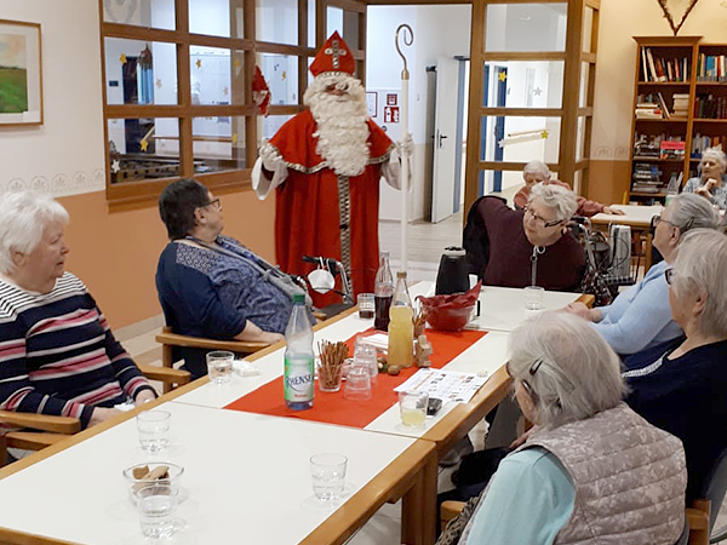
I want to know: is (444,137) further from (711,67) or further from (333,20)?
(711,67)

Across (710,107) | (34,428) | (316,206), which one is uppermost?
(710,107)

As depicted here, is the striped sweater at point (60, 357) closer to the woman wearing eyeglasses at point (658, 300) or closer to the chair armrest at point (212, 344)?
the chair armrest at point (212, 344)

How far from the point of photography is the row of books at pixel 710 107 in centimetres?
813

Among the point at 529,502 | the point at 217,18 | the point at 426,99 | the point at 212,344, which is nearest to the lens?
the point at 529,502

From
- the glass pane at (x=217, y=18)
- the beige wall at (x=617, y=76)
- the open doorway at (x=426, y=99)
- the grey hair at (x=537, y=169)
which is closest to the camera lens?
the glass pane at (x=217, y=18)

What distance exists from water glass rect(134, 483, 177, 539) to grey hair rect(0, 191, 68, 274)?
1.14m

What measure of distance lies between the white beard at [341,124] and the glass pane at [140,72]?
1240 mm

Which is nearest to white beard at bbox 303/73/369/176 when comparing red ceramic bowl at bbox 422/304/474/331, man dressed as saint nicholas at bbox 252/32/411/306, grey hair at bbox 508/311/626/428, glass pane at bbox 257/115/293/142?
man dressed as saint nicholas at bbox 252/32/411/306

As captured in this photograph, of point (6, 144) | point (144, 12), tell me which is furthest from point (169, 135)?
point (6, 144)

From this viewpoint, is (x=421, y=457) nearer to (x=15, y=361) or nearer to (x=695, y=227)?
(x=15, y=361)

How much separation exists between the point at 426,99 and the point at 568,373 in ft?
31.3

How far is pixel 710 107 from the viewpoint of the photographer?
816cm

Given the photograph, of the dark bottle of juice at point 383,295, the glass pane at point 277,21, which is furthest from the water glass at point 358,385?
the glass pane at point 277,21

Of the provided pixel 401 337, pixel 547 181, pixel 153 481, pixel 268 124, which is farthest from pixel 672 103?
pixel 153 481
